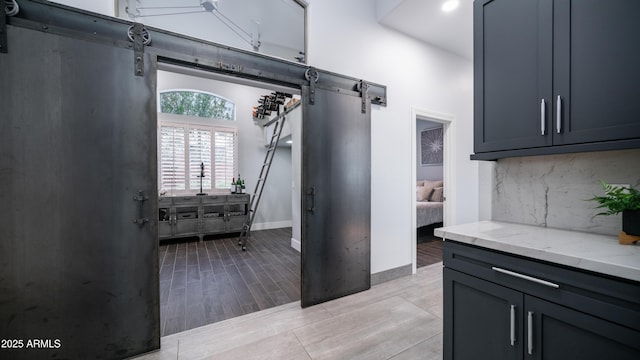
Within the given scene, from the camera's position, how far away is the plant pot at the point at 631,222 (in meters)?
1.05

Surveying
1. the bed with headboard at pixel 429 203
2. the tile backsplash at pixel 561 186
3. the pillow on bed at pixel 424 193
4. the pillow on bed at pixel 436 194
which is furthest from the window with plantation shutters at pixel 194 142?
the tile backsplash at pixel 561 186

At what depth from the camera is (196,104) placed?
5574 mm

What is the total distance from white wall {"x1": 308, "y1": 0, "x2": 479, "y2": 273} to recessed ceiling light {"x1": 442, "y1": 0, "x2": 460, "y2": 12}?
54 cm

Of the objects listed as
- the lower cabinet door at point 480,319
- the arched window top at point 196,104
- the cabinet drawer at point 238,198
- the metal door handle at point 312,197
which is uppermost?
the arched window top at point 196,104

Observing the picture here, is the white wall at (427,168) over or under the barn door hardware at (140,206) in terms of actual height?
over

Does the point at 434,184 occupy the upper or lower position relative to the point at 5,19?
lower

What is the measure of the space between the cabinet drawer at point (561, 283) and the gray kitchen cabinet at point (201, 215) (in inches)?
190

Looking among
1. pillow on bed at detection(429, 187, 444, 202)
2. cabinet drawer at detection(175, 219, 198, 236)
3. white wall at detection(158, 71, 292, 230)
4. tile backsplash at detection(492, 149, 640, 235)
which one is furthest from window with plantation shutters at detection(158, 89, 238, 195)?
tile backsplash at detection(492, 149, 640, 235)

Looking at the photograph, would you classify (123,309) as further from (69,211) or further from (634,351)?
(634,351)

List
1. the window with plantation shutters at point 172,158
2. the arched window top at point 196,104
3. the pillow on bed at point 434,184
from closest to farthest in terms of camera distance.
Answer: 1. the window with plantation shutters at point 172,158
2. the arched window top at point 196,104
3. the pillow on bed at point 434,184

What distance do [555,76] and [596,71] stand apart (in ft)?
0.48

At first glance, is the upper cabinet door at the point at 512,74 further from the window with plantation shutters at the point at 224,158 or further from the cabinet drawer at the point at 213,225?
the window with plantation shutters at the point at 224,158

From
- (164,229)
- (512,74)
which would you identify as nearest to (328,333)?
(512,74)

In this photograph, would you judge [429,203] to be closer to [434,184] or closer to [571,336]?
[434,184]
